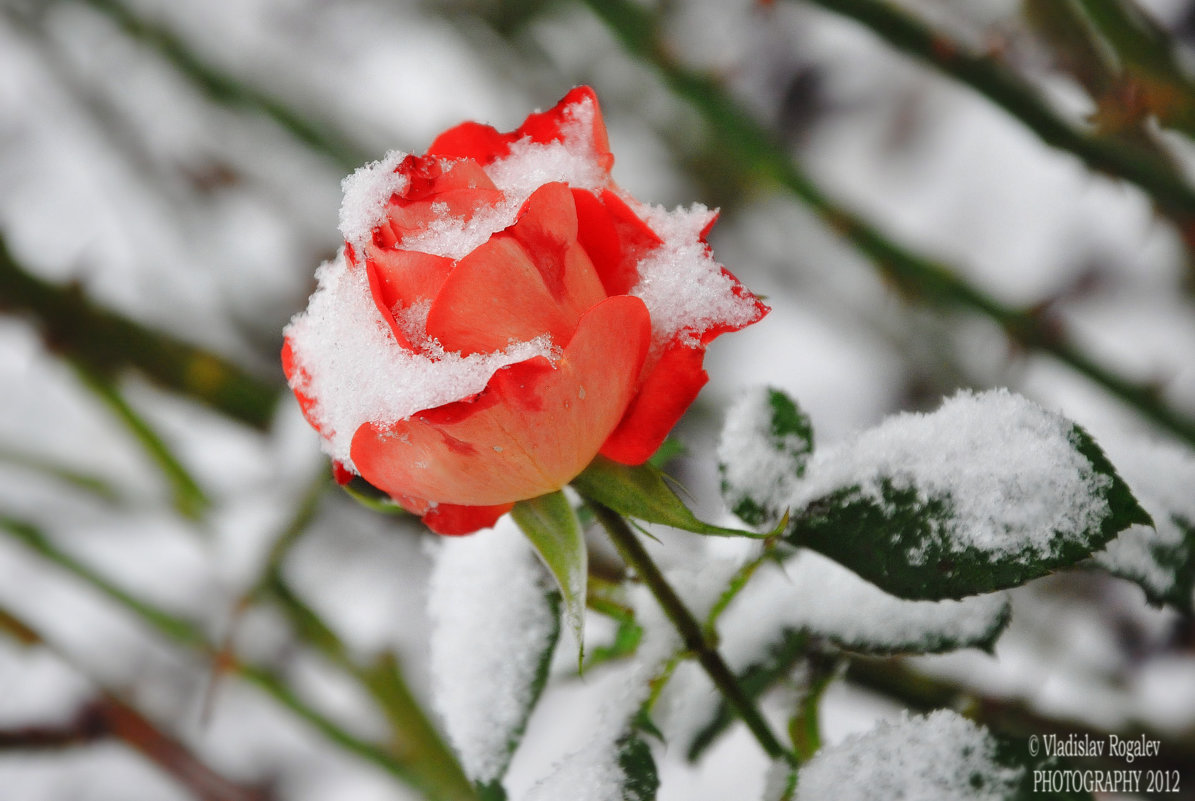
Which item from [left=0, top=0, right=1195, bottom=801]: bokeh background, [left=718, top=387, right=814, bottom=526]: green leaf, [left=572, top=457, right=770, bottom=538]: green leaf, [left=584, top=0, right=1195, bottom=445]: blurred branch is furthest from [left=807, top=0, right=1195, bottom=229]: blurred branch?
[left=572, top=457, right=770, bottom=538]: green leaf

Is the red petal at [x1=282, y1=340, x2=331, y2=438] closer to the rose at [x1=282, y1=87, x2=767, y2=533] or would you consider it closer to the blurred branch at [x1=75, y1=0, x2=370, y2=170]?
the rose at [x1=282, y1=87, x2=767, y2=533]

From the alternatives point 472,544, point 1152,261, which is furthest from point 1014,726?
point 1152,261

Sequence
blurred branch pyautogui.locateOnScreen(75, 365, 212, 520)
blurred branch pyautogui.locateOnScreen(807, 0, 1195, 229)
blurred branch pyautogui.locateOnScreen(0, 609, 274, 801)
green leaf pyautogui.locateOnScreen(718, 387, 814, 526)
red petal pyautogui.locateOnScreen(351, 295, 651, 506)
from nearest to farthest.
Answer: red petal pyautogui.locateOnScreen(351, 295, 651, 506) → green leaf pyautogui.locateOnScreen(718, 387, 814, 526) → blurred branch pyautogui.locateOnScreen(807, 0, 1195, 229) → blurred branch pyautogui.locateOnScreen(0, 609, 274, 801) → blurred branch pyautogui.locateOnScreen(75, 365, 212, 520)

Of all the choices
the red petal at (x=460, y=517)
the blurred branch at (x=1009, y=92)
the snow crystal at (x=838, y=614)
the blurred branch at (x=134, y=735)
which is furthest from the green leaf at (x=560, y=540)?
the blurred branch at (x=134, y=735)

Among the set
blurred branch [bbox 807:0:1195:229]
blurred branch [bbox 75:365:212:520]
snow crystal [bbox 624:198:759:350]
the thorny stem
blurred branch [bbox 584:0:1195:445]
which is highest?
blurred branch [bbox 584:0:1195:445]

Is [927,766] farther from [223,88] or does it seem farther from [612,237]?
[223,88]

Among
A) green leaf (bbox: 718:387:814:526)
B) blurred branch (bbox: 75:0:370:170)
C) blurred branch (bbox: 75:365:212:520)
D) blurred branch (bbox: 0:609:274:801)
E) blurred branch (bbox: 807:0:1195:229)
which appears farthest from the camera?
Result: blurred branch (bbox: 75:0:370:170)
